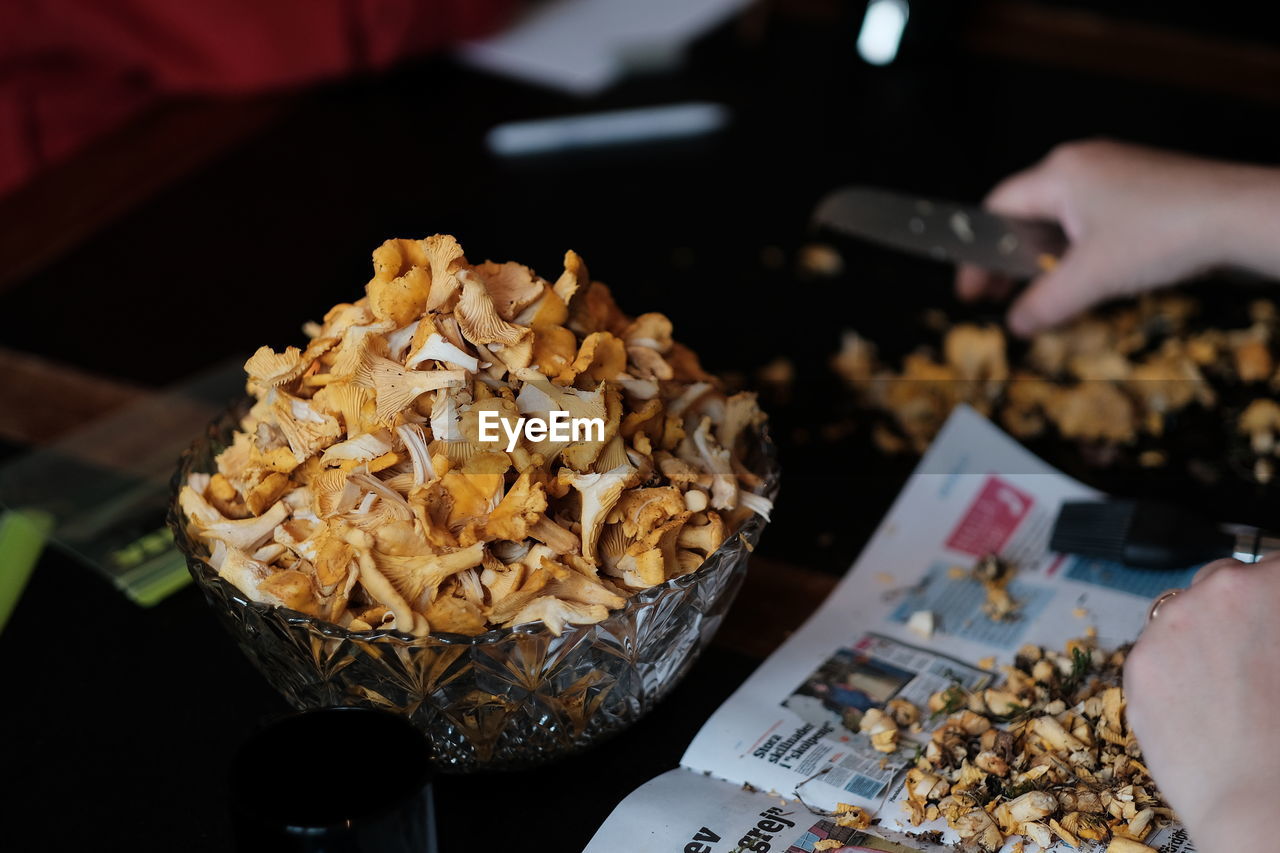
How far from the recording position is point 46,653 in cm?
77

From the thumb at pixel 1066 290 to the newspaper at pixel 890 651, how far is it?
0.14 m

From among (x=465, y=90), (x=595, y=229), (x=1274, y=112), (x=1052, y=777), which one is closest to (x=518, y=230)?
(x=595, y=229)

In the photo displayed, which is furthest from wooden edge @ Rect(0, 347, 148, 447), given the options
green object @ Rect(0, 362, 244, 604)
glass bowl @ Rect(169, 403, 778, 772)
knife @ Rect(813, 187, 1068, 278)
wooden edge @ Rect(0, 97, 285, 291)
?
knife @ Rect(813, 187, 1068, 278)

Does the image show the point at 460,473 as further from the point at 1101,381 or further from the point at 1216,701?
the point at 1101,381

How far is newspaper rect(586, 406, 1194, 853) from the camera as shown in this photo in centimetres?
63

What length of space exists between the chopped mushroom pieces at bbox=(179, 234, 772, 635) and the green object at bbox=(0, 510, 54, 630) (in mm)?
240

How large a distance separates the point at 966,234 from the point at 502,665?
643 millimetres

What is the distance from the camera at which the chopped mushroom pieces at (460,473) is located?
59 cm

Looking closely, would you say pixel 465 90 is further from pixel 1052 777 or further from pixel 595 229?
pixel 1052 777

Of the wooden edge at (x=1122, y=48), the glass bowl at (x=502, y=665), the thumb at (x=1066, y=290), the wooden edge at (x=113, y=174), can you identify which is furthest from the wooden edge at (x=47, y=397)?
the wooden edge at (x=1122, y=48)

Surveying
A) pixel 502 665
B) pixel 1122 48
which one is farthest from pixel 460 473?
pixel 1122 48

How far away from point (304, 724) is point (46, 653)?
1.05 ft

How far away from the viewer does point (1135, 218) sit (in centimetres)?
98

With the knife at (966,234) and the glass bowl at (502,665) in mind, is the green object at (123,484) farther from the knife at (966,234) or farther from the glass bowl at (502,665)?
the knife at (966,234)
